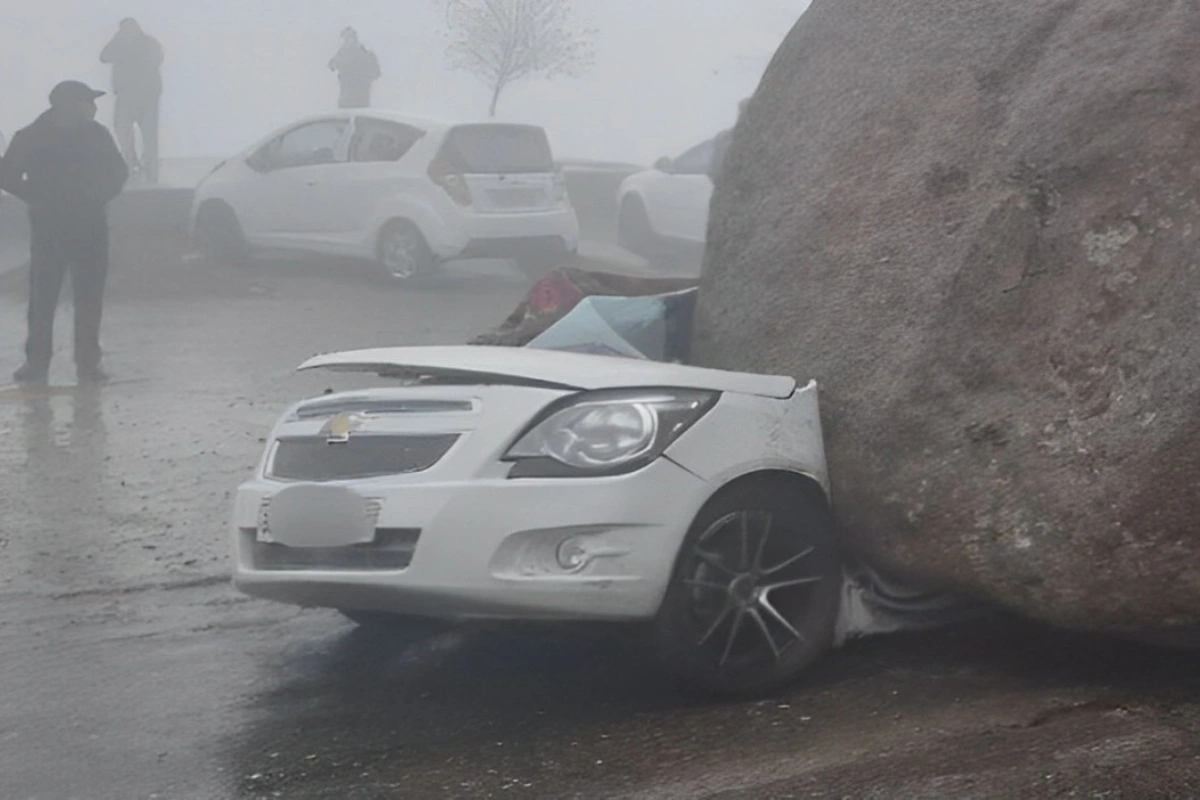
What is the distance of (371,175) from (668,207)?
429cm

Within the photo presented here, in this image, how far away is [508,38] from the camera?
2733cm

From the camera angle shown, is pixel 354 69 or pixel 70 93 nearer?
pixel 70 93

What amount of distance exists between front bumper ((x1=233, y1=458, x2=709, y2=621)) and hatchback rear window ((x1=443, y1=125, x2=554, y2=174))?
38.3 feet

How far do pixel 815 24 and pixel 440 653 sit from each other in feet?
8.19

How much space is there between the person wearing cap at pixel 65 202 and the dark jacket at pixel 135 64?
1048 cm

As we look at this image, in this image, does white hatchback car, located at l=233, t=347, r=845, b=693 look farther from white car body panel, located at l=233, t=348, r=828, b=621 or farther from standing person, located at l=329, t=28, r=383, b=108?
standing person, located at l=329, t=28, r=383, b=108

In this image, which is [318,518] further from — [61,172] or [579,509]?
[61,172]

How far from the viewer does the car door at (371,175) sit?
53.2ft

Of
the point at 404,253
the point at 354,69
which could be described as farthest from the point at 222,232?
the point at 354,69

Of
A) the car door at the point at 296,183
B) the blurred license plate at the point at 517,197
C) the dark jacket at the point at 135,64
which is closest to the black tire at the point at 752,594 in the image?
the blurred license plate at the point at 517,197

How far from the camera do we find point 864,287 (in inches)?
208

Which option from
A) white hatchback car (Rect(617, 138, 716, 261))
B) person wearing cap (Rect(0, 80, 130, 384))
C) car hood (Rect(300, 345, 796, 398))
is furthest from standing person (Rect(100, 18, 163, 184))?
car hood (Rect(300, 345, 796, 398))

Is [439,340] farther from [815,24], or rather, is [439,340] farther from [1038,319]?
[1038,319]

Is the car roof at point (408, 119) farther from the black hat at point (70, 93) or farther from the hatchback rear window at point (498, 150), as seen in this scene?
the black hat at point (70, 93)
